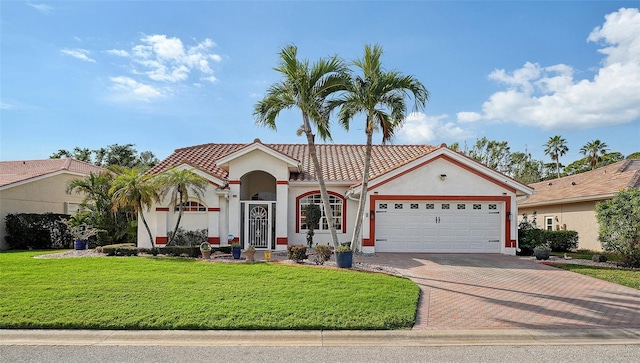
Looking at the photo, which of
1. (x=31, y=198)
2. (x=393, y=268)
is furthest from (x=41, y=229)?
(x=393, y=268)

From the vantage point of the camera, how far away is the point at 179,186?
17.0m

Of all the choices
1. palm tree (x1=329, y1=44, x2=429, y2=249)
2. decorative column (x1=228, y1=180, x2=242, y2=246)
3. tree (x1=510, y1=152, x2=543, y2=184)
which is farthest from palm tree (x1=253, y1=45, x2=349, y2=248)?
tree (x1=510, y1=152, x2=543, y2=184)

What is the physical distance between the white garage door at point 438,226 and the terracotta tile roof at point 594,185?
439 centimetres

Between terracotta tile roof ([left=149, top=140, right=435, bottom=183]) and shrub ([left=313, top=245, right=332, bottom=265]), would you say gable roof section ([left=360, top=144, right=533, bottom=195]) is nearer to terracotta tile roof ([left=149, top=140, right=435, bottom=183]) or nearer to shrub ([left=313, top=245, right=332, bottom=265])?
terracotta tile roof ([left=149, top=140, right=435, bottom=183])

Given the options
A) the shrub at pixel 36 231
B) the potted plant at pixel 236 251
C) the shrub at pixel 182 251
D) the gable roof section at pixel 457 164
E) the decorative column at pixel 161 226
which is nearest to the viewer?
the potted plant at pixel 236 251

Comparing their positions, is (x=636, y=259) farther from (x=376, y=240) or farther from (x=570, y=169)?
(x=570, y=169)

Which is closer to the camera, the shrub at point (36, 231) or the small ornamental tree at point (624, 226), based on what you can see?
the small ornamental tree at point (624, 226)

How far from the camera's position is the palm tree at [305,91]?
12805 millimetres

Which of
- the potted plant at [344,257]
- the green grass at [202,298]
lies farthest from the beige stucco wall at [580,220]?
the green grass at [202,298]

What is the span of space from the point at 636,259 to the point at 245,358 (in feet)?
49.6

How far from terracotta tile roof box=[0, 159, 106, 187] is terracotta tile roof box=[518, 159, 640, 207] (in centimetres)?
2633

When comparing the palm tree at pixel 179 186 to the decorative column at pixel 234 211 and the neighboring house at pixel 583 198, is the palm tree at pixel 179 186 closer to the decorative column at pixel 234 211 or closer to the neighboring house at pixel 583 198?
the decorative column at pixel 234 211

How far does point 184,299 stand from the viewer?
866 cm

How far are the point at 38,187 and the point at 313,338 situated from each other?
74.7 feet
